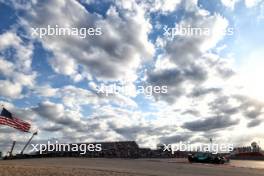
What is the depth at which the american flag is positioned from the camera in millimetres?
36250

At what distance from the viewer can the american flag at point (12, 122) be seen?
36.2 metres

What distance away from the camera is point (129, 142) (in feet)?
202

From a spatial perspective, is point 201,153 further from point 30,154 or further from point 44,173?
point 44,173

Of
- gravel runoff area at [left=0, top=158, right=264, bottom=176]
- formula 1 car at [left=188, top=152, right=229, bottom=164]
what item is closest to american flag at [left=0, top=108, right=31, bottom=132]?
gravel runoff area at [left=0, top=158, right=264, bottom=176]

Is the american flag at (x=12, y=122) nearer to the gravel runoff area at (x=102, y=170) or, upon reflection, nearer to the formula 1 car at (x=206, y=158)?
the gravel runoff area at (x=102, y=170)

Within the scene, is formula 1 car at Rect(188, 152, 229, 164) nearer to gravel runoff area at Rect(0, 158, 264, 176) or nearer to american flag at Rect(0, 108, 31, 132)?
gravel runoff area at Rect(0, 158, 264, 176)

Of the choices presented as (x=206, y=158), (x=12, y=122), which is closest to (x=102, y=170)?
(x=12, y=122)

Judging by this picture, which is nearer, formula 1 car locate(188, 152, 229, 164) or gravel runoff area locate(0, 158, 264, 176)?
gravel runoff area locate(0, 158, 264, 176)

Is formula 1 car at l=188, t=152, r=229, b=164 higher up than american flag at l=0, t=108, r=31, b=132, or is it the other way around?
american flag at l=0, t=108, r=31, b=132

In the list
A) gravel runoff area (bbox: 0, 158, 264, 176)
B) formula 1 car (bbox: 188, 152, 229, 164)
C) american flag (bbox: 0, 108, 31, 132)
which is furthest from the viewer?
formula 1 car (bbox: 188, 152, 229, 164)

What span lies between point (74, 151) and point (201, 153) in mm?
17318

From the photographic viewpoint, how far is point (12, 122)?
36.7m

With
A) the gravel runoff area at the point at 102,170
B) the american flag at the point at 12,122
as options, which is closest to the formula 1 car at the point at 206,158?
the gravel runoff area at the point at 102,170

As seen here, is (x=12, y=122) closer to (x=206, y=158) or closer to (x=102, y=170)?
(x=102, y=170)
